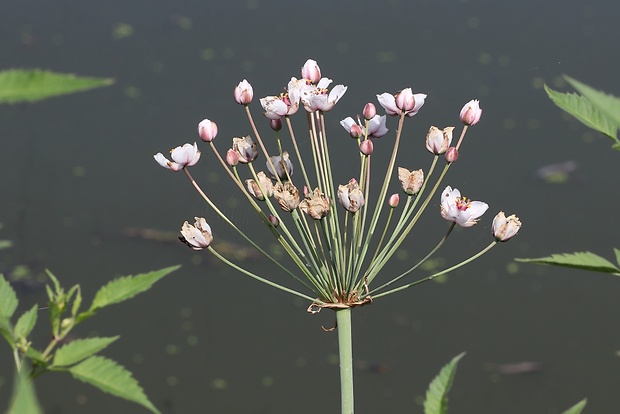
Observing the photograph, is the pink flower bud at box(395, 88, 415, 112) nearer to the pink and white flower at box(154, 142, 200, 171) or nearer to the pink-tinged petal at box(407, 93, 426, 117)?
the pink-tinged petal at box(407, 93, 426, 117)

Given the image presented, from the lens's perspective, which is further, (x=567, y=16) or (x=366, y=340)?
(x=567, y=16)

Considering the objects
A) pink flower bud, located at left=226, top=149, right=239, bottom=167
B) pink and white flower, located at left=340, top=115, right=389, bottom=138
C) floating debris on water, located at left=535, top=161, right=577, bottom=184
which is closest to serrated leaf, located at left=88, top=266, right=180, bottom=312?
pink flower bud, located at left=226, top=149, right=239, bottom=167

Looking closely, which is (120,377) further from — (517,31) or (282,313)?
(517,31)

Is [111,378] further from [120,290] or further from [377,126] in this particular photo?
[377,126]

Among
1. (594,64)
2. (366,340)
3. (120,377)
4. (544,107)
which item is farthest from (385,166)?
(120,377)

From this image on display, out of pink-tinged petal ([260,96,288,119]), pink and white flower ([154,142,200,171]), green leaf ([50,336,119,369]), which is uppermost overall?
pink-tinged petal ([260,96,288,119])

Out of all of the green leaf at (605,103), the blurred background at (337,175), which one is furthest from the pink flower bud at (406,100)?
the blurred background at (337,175)

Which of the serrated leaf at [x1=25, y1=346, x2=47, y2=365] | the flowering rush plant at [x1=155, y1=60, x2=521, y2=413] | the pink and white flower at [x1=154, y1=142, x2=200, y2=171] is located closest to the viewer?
the serrated leaf at [x1=25, y1=346, x2=47, y2=365]
